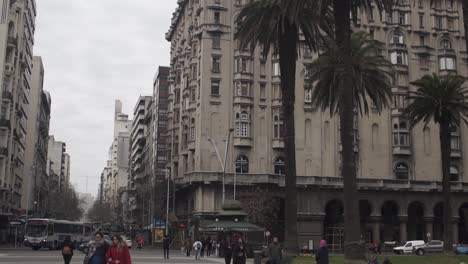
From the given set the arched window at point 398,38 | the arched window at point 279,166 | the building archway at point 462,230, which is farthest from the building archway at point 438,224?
the arched window at point 398,38

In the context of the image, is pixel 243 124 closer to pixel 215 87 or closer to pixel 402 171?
pixel 215 87

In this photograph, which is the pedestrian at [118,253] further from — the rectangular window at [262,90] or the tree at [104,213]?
the tree at [104,213]

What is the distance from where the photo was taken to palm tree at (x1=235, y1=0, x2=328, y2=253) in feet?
106

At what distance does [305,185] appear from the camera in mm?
70375

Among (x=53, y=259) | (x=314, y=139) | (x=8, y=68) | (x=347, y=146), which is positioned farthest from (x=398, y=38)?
Answer: (x=53, y=259)

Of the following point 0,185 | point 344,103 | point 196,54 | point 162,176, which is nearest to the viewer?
point 344,103

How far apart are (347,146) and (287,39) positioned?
9692 mm

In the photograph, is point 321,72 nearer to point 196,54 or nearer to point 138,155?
point 196,54

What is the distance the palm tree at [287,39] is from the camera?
32.3 meters

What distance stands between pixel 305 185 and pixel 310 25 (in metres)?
38.5

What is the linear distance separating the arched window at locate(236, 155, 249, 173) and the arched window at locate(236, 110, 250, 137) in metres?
2.83

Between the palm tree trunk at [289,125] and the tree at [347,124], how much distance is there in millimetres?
4945

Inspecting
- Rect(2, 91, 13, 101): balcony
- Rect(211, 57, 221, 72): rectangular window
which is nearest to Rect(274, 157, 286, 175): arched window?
Rect(211, 57, 221, 72): rectangular window

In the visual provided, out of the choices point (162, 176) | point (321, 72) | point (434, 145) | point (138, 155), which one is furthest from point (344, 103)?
point (138, 155)
